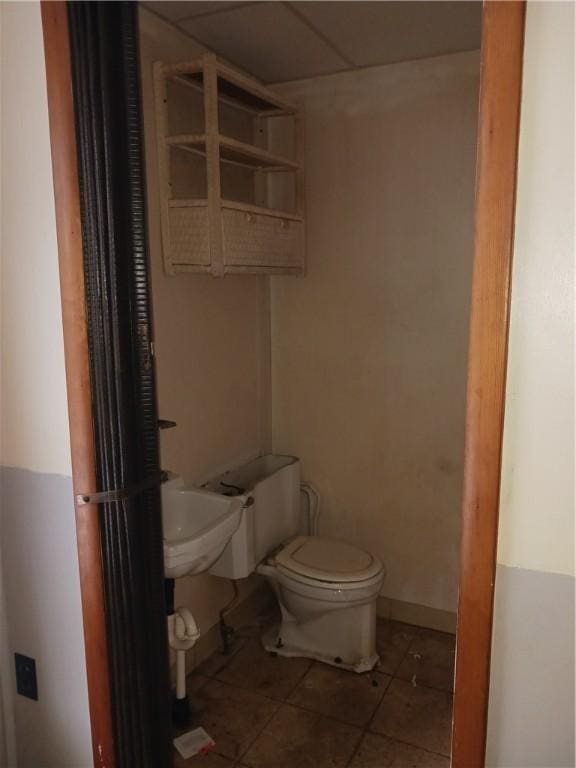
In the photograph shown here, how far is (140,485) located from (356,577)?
50.3 inches

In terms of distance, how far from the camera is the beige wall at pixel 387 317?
8.32 feet

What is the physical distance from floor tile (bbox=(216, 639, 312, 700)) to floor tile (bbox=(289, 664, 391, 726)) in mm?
45

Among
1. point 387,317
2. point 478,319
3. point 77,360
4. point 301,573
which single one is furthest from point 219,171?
point 301,573

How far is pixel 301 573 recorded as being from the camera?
97.7 inches

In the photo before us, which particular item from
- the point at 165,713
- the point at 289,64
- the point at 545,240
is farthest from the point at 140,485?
the point at 289,64

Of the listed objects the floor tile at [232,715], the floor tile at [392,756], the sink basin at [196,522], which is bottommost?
the floor tile at [392,756]

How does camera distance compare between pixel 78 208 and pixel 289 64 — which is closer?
pixel 78 208

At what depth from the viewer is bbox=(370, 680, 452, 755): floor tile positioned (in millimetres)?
2201

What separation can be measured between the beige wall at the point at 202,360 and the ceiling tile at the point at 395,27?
53 cm

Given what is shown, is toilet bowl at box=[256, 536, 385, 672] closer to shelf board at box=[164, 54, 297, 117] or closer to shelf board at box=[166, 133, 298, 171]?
shelf board at box=[166, 133, 298, 171]

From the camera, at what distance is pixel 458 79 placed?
2438 millimetres

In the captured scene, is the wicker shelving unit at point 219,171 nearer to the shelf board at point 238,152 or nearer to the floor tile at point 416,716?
the shelf board at point 238,152

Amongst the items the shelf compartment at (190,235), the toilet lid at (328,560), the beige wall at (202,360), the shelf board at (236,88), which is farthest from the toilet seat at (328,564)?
the shelf board at (236,88)

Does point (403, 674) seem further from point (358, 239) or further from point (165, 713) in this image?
point (358, 239)
